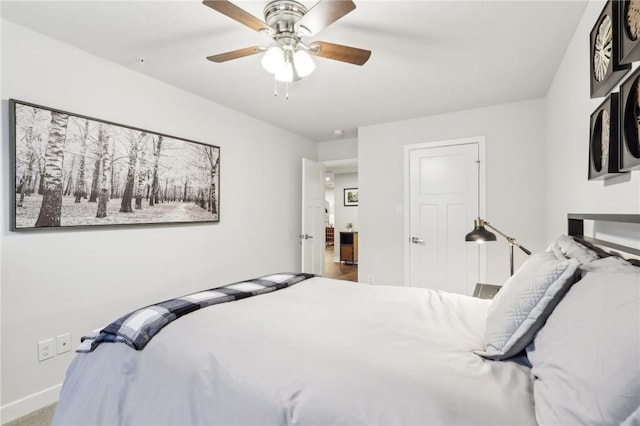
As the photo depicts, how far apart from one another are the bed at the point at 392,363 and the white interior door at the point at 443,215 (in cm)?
208

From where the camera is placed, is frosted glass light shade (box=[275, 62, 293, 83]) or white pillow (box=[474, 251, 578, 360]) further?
frosted glass light shade (box=[275, 62, 293, 83])

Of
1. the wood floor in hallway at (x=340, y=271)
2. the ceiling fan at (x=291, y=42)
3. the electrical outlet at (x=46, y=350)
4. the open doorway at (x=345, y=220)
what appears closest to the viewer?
the ceiling fan at (x=291, y=42)

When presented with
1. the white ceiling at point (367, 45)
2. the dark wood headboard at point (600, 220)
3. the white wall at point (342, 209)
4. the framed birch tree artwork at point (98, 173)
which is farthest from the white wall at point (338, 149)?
the dark wood headboard at point (600, 220)

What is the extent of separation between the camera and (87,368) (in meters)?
1.38

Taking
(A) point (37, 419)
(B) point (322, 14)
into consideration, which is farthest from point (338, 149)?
(A) point (37, 419)

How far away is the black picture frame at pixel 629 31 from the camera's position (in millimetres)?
1109

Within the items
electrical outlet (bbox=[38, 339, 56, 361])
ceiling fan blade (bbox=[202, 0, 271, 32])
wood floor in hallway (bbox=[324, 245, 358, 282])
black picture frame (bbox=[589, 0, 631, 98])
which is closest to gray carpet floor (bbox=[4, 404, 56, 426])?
electrical outlet (bbox=[38, 339, 56, 361])

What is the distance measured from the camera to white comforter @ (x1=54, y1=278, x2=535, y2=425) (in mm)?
866

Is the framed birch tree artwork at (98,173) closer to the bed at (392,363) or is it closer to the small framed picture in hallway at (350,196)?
the bed at (392,363)

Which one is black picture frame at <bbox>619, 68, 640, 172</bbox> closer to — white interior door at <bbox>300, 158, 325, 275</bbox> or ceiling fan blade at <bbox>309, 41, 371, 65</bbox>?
ceiling fan blade at <bbox>309, 41, 371, 65</bbox>

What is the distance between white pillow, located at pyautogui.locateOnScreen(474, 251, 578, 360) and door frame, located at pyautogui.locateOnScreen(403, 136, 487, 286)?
8.28 ft

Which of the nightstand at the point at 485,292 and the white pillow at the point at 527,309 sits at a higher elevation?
the white pillow at the point at 527,309

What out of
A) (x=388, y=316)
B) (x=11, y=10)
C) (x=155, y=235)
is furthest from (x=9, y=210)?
(x=388, y=316)

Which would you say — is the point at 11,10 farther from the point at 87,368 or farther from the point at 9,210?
the point at 87,368
